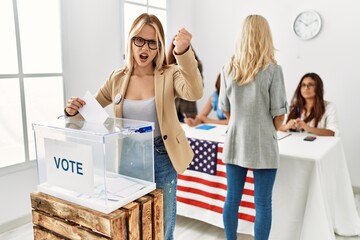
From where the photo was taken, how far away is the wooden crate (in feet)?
2.99

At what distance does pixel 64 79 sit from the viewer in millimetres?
2859

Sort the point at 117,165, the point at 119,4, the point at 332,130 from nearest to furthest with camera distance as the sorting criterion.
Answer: the point at 117,165, the point at 332,130, the point at 119,4

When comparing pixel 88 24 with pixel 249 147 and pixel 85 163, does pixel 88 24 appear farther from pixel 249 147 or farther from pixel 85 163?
pixel 85 163

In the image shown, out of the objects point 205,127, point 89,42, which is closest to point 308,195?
point 205,127

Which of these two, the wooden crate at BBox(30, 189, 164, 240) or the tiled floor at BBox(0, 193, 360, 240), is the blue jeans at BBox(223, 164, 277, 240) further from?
the wooden crate at BBox(30, 189, 164, 240)

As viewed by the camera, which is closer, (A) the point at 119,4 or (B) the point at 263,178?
(B) the point at 263,178

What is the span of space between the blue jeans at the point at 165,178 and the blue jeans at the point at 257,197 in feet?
2.16

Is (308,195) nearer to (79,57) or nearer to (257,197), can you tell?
(257,197)

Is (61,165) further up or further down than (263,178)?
further up

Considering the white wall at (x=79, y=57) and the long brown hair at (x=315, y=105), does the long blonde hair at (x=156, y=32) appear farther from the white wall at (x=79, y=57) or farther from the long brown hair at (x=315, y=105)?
the long brown hair at (x=315, y=105)

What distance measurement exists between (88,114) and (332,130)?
2214 millimetres

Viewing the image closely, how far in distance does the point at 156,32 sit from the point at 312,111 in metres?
2.00

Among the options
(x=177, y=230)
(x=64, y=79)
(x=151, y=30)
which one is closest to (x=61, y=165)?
(x=151, y=30)

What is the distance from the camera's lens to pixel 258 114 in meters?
1.84
